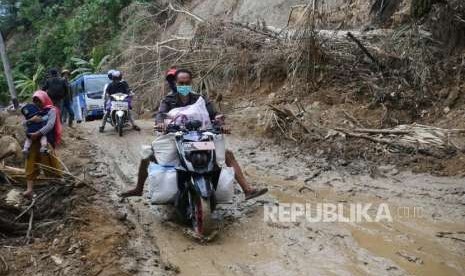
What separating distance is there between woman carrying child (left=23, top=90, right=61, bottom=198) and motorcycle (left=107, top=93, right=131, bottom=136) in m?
5.56

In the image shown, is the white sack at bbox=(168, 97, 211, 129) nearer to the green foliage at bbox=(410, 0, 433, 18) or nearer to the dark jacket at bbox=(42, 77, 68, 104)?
the green foliage at bbox=(410, 0, 433, 18)

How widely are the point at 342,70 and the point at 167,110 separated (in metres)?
6.34

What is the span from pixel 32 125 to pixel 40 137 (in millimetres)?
208

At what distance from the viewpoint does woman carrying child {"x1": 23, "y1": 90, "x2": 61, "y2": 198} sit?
7.24m

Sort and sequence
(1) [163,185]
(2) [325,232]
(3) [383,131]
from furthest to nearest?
(3) [383,131] → (1) [163,185] → (2) [325,232]

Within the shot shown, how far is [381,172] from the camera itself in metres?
8.12

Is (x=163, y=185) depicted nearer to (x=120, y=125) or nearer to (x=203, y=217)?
(x=203, y=217)

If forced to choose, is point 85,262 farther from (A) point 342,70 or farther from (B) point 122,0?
(B) point 122,0

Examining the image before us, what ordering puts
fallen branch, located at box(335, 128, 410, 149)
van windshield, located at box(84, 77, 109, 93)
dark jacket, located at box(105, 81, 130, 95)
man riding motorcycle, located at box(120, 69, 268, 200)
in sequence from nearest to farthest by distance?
man riding motorcycle, located at box(120, 69, 268, 200) → fallen branch, located at box(335, 128, 410, 149) → dark jacket, located at box(105, 81, 130, 95) → van windshield, located at box(84, 77, 109, 93)

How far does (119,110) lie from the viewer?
13461 millimetres

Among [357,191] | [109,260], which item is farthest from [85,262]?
[357,191]

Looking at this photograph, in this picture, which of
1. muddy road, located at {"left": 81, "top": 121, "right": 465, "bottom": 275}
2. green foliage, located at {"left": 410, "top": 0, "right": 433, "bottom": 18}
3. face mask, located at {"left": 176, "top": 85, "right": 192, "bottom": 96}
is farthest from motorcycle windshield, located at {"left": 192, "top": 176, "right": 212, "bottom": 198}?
green foliage, located at {"left": 410, "top": 0, "right": 433, "bottom": 18}

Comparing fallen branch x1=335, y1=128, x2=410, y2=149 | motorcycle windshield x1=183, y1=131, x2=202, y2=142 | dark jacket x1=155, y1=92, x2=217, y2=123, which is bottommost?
fallen branch x1=335, y1=128, x2=410, y2=149

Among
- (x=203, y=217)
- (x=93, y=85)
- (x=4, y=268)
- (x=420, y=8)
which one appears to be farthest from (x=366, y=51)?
(x=93, y=85)
